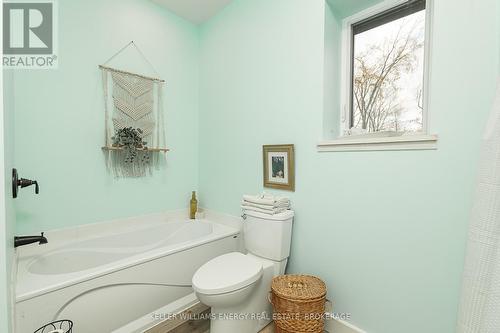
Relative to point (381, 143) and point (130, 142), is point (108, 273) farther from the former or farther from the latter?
point (381, 143)

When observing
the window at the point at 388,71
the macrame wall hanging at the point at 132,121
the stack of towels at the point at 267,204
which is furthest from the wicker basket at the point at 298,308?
the macrame wall hanging at the point at 132,121

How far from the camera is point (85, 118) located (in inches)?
76.2

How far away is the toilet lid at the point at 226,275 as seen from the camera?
1323 mm

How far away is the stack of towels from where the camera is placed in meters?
1.71

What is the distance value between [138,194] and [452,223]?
2291mm

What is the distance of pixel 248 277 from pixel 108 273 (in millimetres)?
813

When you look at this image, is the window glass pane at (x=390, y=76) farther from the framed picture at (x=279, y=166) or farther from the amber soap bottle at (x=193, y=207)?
the amber soap bottle at (x=193, y=207)

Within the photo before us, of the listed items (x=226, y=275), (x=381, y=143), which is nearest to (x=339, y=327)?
(x=226, y=275)

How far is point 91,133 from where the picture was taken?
1.97 meters

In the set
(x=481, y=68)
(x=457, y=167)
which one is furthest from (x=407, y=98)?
(x=457, y=167)

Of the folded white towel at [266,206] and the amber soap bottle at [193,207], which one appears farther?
the amber soap bottle at [193,207]

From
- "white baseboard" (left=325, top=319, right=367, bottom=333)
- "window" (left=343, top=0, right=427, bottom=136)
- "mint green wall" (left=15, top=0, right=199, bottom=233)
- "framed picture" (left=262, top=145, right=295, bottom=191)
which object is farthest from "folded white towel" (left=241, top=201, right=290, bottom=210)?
"mint green wall" (left=15, top=0, right=199, bottom=233)

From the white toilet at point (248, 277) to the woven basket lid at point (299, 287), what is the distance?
12 cm

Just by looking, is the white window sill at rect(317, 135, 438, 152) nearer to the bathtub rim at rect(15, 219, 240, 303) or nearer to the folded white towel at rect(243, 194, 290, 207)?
the folded white towel at rect(243, 194, 290, 207)
